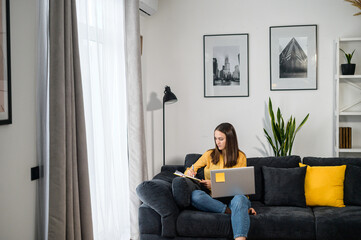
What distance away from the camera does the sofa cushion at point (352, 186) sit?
352cm

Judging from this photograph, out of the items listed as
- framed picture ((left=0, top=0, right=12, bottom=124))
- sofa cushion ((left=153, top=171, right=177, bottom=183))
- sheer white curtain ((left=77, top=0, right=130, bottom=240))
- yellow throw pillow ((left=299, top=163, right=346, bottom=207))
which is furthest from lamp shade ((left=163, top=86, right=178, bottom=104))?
framed picture ((left=0, top=0, right=12, bottom=124))

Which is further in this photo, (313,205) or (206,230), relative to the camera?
(313,205)

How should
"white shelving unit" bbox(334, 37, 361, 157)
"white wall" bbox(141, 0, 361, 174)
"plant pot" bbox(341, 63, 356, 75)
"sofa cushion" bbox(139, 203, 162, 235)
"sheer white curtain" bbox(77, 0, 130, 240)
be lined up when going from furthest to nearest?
"white wall" bbox(141, 0, 361, 174) → "white shelving unit" bbox(334, 37, 361, 157) → "plant pot" bbox(341, 63, 356, 75) → "sofa cushion" bbox(139, 203, 162, 235) → "sheer white curtain" bbox(77, 0, 130, 240)

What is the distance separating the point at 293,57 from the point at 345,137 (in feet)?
3.67

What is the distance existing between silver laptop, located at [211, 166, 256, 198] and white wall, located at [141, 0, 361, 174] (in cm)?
150

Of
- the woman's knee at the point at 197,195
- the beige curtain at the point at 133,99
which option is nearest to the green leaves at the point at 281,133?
the woman's knee at the point at 197,195

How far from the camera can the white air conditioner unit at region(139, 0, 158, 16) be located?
14.5ft

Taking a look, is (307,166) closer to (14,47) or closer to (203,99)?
(203,99)

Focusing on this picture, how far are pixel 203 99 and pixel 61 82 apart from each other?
2712 millimetres

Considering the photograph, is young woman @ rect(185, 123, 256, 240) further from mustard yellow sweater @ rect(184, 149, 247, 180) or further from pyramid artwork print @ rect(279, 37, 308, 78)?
pyramid artwork print @ rect(279, 37, 308, 78)

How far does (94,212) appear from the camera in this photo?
3.13 meters

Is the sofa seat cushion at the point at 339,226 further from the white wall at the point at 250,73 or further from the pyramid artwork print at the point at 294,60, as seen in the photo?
the pyramid artwork print at the point at 294,60

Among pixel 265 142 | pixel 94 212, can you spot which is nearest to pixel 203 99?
pixel 265 142

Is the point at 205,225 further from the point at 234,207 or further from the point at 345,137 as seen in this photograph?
the point at 345,137
